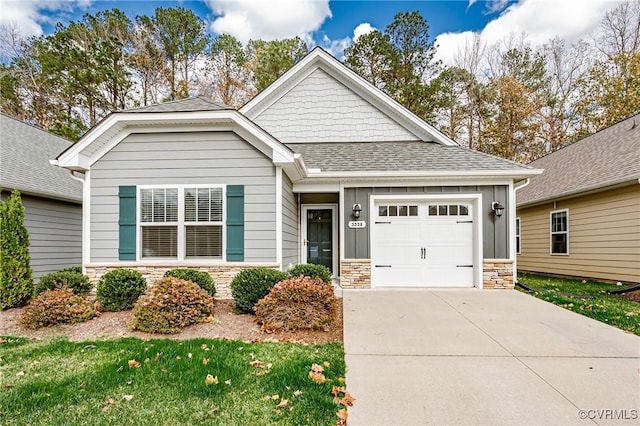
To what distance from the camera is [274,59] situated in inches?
716

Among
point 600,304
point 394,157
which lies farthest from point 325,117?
point 600,304

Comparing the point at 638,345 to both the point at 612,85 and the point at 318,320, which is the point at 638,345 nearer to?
the point at 318,320

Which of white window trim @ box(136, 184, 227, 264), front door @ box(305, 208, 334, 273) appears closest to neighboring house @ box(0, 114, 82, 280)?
white window trim @ box(136, 184, 227, 264)

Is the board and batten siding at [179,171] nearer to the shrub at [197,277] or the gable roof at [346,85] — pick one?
the shrub at [197,277]

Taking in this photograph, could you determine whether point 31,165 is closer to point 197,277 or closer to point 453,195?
point 197,277

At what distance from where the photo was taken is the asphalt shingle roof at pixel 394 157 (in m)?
7.62

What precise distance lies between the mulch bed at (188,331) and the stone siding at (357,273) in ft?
7.61

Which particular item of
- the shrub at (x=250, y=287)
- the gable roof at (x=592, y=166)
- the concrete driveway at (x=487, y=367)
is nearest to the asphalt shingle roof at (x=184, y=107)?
the shrub at (x=250, y=287)

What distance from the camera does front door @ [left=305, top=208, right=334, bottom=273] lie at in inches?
364

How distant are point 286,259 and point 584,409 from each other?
17.9ft

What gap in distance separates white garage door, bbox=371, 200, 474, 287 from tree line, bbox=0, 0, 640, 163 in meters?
11.8

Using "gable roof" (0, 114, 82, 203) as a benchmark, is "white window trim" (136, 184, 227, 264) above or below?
below

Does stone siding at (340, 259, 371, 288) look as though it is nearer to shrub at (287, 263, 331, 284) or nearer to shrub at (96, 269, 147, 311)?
shrub at (287, 263, 331, 284)

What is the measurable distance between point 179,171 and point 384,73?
582 inches
